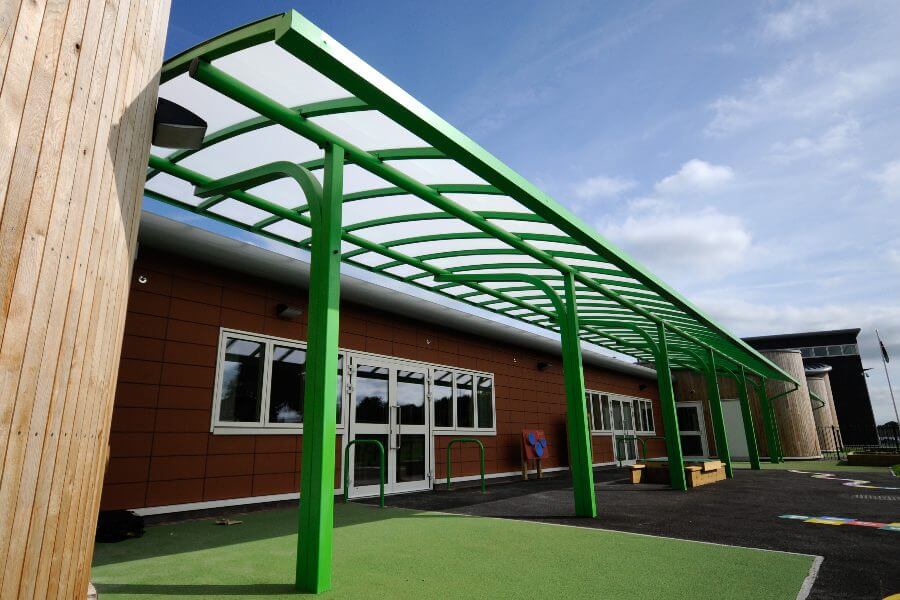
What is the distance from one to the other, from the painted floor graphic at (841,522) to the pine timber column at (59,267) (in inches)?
248

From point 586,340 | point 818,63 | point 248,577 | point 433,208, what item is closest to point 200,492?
point 248,577

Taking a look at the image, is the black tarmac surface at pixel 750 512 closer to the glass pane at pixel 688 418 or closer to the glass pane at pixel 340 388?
the glass pane at pixel 340 388

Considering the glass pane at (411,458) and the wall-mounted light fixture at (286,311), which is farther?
the glass pane at (411,458)

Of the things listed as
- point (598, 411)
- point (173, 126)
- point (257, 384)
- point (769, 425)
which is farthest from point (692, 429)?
point (173, 126)

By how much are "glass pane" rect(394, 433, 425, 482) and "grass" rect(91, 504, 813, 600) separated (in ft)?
11.6

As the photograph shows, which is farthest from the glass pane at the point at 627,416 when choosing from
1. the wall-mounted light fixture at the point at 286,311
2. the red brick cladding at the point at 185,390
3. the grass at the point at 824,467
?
the wall-mounted light fixture at the point at 286,311

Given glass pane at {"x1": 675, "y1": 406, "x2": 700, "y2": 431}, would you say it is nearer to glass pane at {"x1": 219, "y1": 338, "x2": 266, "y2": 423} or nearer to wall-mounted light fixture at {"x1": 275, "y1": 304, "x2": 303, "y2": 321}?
wall-mounted light fixture at {"x1": 275, "y1": 304, "x2": 303, "y2": 321}

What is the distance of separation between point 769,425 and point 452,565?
17357 millimetres

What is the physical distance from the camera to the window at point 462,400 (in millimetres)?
9602

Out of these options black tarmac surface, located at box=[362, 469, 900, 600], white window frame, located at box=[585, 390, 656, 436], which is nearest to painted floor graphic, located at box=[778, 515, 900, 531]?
black tarmac surface, located at box=[362, 469, 900, 600]

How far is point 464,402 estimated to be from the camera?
10320 mm

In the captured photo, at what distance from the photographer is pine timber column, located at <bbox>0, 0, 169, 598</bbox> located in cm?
157

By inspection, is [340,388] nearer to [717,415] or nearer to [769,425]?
[717,415]

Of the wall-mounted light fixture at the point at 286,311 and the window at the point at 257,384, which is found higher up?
the wall-mounted light fixture at the point at 286,311
